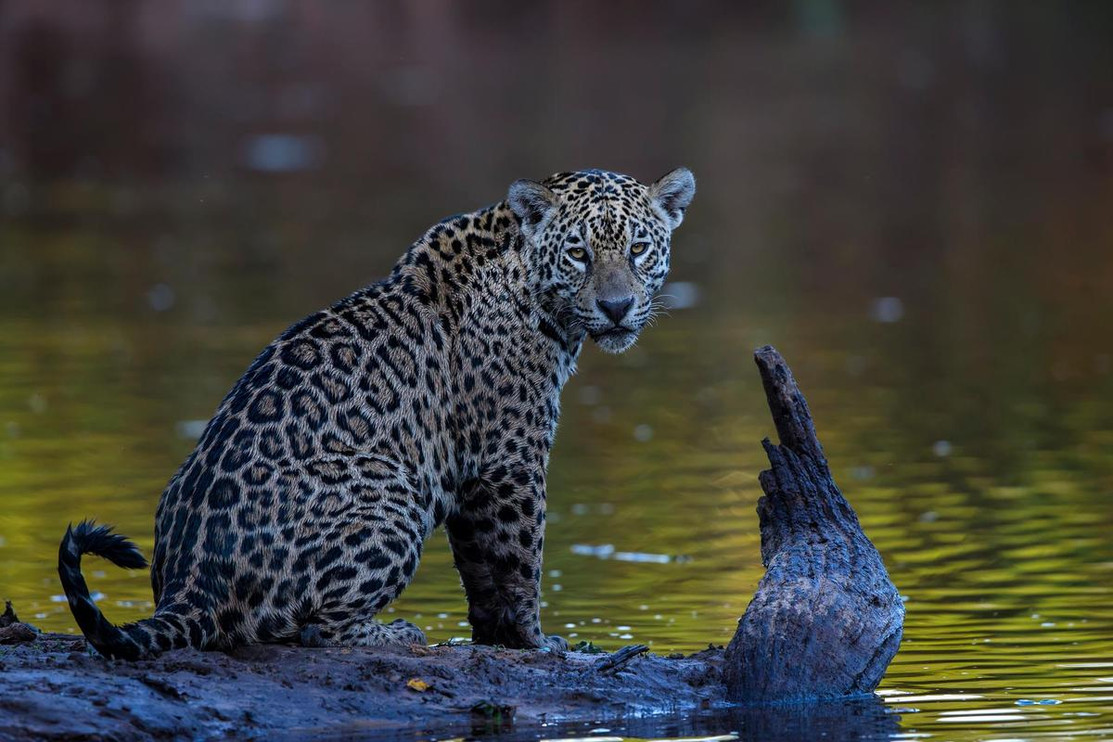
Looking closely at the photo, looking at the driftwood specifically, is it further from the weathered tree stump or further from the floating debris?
the floating debris

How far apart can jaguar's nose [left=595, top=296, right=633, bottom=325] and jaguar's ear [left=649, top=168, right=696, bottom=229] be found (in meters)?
0.72

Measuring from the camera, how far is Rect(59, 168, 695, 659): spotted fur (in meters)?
9.64

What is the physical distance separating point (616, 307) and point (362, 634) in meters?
2.01

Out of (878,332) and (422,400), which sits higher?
(878,332)

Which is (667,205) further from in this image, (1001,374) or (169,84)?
(169,84)

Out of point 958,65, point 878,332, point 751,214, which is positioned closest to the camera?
point 878,332

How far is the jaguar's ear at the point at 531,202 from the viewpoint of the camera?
10.9 meters

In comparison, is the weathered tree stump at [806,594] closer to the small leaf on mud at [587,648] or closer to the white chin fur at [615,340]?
the white chin fur at [615,340]

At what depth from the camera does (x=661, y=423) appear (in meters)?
18.8

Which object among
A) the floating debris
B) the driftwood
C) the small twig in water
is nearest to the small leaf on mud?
the driftwood

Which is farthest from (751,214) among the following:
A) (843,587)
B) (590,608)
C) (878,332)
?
(843,587)

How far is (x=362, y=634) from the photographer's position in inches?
392

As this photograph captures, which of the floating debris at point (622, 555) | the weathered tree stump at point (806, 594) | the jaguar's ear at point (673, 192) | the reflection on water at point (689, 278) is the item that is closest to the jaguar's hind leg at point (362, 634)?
the reflection on water at point (689, 278)

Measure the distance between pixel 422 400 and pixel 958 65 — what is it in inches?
1661
